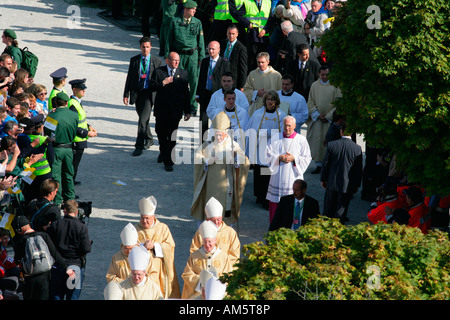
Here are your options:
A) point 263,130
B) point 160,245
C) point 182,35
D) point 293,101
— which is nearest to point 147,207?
point 160,245

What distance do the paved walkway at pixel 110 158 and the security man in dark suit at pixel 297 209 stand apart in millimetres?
1463

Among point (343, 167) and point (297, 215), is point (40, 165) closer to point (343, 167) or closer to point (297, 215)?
point (297, 215)

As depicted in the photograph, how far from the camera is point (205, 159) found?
12148 millimetres

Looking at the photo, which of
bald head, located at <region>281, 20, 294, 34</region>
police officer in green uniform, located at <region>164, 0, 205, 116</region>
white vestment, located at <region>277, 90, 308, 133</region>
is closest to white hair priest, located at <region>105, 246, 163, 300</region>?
white vestment, located at <region>277, 90, 308, 133</region>

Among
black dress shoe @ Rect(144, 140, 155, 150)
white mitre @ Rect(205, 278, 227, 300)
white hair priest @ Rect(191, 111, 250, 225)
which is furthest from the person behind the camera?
black dress shoe @ Rect(144, 140, 155, 150)

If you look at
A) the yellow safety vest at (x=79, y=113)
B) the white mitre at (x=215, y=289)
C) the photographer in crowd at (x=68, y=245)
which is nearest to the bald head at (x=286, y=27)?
the yellow safety vest at (x=79, y=113)

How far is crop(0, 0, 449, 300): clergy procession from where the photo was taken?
31.9 ft

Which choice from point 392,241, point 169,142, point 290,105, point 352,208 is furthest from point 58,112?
point 392,241

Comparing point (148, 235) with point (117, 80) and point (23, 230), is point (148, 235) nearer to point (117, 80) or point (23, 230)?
point (23, 230)

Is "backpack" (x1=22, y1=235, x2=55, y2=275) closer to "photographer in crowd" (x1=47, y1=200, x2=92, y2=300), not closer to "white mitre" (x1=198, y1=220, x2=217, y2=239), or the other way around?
"photographer in crowd" (x1=47, y1=200, x2=92, y2=300)

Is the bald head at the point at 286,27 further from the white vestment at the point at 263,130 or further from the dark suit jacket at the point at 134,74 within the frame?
the white vestment at the point at 263,130

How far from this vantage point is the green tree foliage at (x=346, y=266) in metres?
7.08

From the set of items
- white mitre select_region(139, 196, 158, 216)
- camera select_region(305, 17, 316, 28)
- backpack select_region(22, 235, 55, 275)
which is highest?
camera select_region(305, 17, 316, 28)

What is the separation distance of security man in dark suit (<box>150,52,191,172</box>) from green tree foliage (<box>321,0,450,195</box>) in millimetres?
4735
